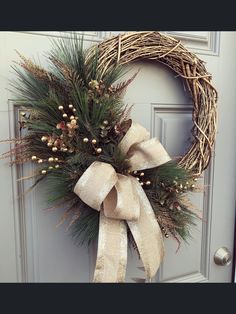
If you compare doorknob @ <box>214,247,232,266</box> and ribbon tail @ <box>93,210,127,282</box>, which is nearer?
ribbon tail @ <box>93,210,127,282</box>

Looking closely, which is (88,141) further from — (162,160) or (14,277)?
(14,277)

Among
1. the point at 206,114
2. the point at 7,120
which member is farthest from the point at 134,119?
the point at 7,120

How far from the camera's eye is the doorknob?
795mm

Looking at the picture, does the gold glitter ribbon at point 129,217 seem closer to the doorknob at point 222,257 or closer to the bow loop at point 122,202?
the bow loop at point 122,202

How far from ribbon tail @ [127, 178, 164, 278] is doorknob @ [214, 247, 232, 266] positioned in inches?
15.4

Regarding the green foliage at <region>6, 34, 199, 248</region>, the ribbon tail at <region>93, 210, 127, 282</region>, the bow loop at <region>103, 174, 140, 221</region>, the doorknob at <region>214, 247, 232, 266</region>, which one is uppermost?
the green foliage at <region>6, 34, 199, 248</region>

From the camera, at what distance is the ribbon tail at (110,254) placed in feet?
1.56

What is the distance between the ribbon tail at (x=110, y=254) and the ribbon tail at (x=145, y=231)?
0.03 metres

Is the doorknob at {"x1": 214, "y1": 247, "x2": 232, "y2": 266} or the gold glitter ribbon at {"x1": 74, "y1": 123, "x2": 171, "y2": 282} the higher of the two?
the gold glitter ribbon at {"x1": 74, "y1": 123, "x2": 171, "y2": 282}

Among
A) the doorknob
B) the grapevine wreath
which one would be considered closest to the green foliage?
the grapevine wreath

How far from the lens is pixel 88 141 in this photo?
48 centimetres

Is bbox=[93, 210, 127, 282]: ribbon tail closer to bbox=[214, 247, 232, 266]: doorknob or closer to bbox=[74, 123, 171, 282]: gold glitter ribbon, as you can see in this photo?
bbox=[74, 123, 171, 282]: gold glitter ribbon

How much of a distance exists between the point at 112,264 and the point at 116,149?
206mm

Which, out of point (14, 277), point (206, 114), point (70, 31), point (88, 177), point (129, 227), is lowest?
point (14, 277)
